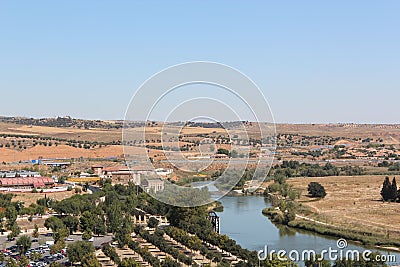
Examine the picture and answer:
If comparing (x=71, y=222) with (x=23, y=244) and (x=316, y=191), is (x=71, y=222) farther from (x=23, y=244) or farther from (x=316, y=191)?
(x=316, y=191)

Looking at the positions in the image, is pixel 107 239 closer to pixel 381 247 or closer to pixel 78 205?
pixel 78 205

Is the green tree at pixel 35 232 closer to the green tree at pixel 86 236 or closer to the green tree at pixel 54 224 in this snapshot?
the green tree at pixel 54 224

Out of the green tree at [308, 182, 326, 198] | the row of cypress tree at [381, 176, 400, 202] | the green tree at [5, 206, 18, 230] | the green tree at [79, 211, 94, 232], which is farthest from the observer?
the green tree at [308, 182, 326, 198]

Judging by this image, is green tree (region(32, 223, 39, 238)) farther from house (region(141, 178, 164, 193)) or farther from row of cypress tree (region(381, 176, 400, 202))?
row of cypress tree (region(381, 176, 400, 202))

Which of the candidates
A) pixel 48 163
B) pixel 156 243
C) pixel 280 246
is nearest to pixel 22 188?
pixel 48 163

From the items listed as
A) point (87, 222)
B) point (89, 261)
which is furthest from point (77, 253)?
point (87, 222)

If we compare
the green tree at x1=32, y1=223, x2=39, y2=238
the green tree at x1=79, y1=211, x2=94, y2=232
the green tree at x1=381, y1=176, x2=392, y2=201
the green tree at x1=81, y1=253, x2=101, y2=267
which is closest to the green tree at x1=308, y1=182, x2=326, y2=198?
the green tree at x1=381, y1=176, x2=392, y2=201

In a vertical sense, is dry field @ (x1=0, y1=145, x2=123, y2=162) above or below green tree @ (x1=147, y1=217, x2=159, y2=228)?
above
